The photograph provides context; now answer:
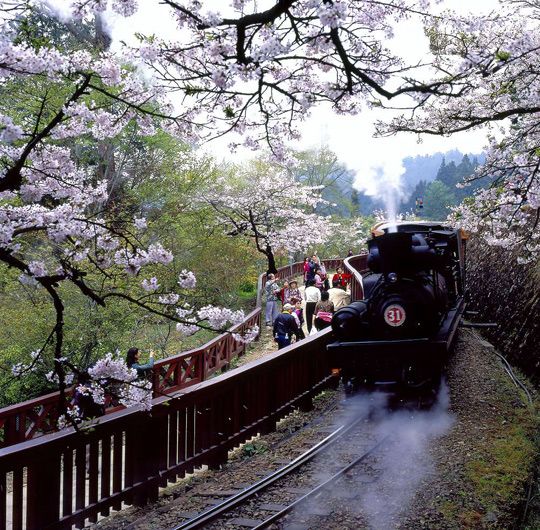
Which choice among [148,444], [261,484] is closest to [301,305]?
[261,484]

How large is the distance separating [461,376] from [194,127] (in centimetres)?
796

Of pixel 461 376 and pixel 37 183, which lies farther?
pixel 461 376

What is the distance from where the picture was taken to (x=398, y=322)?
9.98 m

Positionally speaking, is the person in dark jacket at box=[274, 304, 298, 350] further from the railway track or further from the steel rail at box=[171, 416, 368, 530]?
the railway track

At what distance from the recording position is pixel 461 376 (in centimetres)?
1229

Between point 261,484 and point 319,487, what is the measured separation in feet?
2.21

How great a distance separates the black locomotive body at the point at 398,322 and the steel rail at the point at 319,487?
1536mm

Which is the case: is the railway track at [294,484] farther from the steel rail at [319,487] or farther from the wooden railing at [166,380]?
the wooden railing at [166,380]

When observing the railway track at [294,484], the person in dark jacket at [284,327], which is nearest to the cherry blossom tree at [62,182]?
the railway track at [294,484]

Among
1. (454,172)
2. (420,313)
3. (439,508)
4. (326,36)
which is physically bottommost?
(439,508)

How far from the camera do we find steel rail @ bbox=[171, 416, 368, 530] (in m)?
6.41

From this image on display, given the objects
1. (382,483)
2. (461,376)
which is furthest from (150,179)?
(382,483)

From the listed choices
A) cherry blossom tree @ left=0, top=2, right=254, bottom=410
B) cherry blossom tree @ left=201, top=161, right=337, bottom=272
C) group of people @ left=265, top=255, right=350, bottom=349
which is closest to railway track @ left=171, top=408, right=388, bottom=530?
cherry blossom tree @ left=0, top=2, right=254, bottom=410

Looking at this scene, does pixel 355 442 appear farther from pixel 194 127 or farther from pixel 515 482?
pixel 194 127
